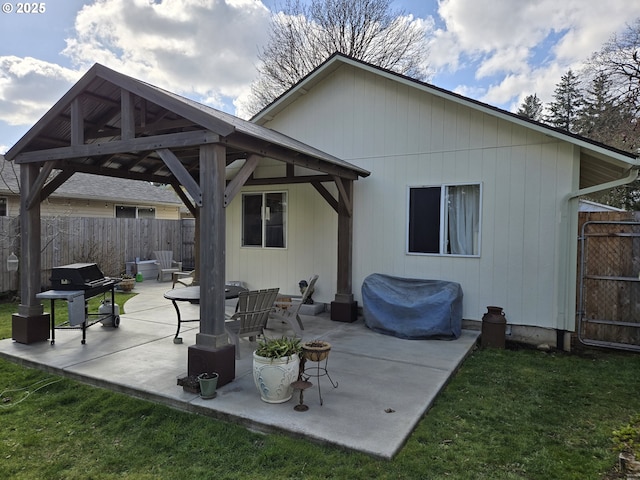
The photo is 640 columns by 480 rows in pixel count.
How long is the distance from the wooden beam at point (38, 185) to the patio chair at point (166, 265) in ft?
22.8

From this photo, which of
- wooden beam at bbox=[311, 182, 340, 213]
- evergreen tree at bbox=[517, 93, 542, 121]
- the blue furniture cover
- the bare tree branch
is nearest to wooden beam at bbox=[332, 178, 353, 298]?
wooden beam at bbox=[311, 182, 340, 213]

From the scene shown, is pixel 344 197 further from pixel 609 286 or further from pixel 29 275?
Result: pixel 29 275

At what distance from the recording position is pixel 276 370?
11.3 feet

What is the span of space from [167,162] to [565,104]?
27540mm

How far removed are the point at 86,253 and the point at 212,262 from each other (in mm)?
8763

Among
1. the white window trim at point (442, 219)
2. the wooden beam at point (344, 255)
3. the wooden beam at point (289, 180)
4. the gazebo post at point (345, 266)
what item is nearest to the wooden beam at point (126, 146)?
the wooden beam at point (289, 180)

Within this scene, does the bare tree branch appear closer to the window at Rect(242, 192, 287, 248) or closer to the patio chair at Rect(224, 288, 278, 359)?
the window at Rect(242, 192, 287, 248)

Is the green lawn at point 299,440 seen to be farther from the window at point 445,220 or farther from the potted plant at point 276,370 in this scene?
the window at point 445,220

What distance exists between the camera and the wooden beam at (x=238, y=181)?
3857 millimetres

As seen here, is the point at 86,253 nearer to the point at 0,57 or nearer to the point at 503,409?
the point at 0,57

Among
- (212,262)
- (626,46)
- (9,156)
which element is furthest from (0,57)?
(626,46)

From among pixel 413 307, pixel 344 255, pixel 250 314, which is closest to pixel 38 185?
pixel 250 314

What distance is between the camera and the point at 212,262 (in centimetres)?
380

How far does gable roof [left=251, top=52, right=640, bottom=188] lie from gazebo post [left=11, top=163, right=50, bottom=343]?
4.04 m
